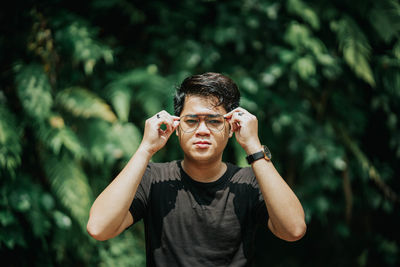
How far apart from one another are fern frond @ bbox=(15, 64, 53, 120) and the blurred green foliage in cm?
1

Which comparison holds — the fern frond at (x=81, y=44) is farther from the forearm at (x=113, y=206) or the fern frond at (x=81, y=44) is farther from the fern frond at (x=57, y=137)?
the forearm at (x=113, y=206)

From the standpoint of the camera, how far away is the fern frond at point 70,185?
2748 millimetres

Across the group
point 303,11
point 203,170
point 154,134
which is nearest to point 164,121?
point 154,134

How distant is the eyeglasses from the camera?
150cm

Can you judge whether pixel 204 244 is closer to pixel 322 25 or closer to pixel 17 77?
pixel 17 77

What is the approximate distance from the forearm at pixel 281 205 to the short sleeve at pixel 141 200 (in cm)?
50

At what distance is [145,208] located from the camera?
1543mm

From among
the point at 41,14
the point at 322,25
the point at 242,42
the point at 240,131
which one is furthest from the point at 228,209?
the point at 322,25

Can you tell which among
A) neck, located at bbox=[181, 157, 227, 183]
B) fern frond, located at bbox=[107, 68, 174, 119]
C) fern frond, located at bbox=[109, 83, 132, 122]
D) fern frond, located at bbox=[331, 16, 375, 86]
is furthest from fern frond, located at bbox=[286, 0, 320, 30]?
neck, located at bbox=[181, 157, 227, 183]

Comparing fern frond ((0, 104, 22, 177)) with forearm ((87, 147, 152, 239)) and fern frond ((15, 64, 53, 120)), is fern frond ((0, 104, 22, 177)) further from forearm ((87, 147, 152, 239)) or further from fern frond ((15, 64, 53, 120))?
forearm ((87, 147, 152, 239))

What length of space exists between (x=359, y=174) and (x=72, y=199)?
280 cm

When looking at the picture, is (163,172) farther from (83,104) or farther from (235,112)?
(83,104)

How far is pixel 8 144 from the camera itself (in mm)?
2578

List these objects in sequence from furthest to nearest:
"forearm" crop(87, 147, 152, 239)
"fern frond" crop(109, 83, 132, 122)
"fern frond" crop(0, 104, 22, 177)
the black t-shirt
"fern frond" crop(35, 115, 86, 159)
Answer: "fern frond" crop(109, 83, 132, 122) < "fern frond" crop(35, 115, 86, 159) < "fern frond" crop(0, 104, 22, 177) < the black t-shirt < "forearm" crop(87, 147, 152, 239)
